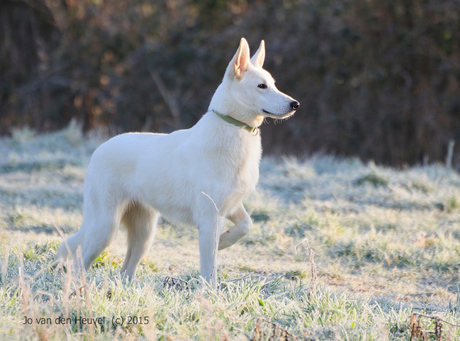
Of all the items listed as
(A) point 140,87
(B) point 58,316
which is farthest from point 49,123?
(B) point 58,316

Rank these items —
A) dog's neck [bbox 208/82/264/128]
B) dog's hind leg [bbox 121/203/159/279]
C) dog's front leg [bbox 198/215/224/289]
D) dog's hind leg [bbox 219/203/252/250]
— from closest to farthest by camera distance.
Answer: dog's front leg [bbox 198/215/224/289] < dog's neck [bbox 208/82/264/128] < dog's hind leg [bbox 219/203/252/250] < dog's hind leg [bbox 121/203/159/279]

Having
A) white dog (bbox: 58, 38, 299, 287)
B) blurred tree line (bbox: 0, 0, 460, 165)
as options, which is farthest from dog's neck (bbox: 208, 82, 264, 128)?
blurred tree line (bbox: 0, 0, 460, 165)

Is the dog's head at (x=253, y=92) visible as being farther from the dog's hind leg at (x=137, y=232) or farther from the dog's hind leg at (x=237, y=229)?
the dog's hind leg at (x=137, y=232)

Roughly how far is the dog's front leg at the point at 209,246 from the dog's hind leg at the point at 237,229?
0.23m

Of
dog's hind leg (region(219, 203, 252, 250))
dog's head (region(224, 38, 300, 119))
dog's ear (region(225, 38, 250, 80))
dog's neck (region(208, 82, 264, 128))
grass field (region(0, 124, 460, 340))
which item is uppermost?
dog's ear (region(225, 38, 250, 80))

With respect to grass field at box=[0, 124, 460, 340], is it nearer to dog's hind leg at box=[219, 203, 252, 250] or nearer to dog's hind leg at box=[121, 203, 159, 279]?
dog's hind leg at box=[121, 203, 159, 279]

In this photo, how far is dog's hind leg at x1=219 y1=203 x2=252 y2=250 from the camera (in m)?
3.38

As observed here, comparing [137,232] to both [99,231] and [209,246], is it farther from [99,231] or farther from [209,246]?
[209,246]

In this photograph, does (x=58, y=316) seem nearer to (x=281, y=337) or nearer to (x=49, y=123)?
(x=281, y=337)

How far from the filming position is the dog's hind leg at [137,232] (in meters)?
3.64

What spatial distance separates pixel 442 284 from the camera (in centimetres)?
392

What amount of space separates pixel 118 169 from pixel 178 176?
447mm

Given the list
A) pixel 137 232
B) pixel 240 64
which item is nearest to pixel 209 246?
pixel 137 232

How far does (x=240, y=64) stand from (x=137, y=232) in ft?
4.38
